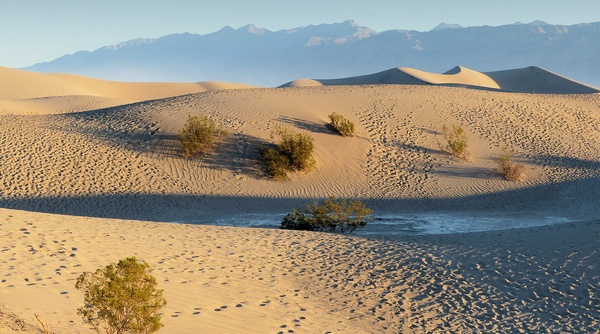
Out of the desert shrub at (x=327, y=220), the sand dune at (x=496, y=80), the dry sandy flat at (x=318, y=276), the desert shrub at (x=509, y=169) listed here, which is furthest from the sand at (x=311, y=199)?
the sand dune at (x=496, y=80)

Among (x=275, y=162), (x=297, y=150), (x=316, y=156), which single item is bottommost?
(x=275, y=162)

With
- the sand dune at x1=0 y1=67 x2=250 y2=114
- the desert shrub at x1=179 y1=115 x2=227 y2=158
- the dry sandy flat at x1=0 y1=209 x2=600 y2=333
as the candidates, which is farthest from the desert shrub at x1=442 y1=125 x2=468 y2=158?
the sand dune at x1=0 y1=67 x2=250 y2=114

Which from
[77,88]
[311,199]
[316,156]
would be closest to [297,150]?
[316,156]

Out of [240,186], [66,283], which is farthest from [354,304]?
[240,186]

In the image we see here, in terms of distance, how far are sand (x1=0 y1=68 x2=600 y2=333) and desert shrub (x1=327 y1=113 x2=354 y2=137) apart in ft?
1.19

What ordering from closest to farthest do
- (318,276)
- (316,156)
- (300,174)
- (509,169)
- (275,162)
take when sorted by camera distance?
(318,276) < (275,162) < (300,174) < (509,169) < (316,156)

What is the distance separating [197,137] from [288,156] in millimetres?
3606

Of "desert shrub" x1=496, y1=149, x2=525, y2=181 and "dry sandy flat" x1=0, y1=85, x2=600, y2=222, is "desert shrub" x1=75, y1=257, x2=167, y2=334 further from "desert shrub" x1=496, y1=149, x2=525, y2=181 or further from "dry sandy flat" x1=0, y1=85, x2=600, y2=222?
"desert shrub" x1=496, y1=149, x2=525, y2=181

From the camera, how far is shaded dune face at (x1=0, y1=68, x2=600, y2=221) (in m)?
21.4

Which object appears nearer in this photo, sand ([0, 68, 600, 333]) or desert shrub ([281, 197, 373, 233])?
sand ([0, 68, 600, 333])

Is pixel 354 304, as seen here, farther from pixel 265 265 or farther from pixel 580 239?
pixel 580 239

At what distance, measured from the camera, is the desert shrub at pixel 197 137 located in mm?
23922

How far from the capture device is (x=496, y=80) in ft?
254

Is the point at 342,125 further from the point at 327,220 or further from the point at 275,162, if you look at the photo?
the point at 327,220
